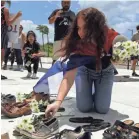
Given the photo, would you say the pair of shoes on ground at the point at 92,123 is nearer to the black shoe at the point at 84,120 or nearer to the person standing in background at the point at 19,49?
the black shoe at the point at 84,120

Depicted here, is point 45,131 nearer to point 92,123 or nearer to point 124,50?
point 92,123

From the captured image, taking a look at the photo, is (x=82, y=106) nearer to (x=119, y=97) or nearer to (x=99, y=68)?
(x=99, y=68)

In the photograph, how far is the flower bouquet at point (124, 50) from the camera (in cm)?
424

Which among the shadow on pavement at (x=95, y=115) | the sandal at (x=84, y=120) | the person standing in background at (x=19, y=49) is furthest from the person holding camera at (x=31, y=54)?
the sandal at (x=84, y=120)

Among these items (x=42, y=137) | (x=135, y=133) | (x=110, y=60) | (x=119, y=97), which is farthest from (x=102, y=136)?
(x=119, y=97)

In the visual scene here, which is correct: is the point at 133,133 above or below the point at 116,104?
above

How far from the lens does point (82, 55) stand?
131 inches

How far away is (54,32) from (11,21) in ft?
2.87

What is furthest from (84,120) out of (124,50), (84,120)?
(124,50)

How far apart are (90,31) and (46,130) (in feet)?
3.24

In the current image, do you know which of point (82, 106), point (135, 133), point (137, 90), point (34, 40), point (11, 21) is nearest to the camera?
point (135, 133)

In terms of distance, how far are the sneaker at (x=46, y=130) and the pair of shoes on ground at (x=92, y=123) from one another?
0.33 m

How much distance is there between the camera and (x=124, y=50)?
460 centimetres

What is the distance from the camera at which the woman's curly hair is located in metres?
3.23
